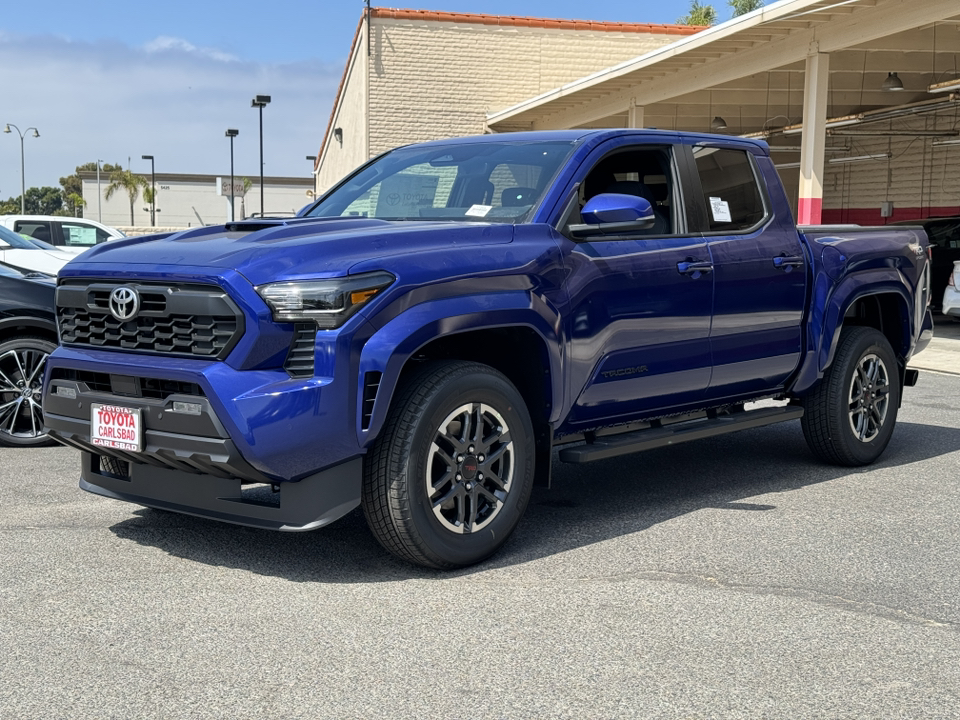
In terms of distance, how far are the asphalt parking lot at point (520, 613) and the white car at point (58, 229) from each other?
617 inches

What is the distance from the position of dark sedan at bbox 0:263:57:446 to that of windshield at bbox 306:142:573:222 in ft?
7.99

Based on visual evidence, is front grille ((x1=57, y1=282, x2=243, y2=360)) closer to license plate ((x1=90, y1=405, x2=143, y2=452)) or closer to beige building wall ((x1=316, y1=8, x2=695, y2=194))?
license plate ((x1=90, y1=405, x2=143, y2=452))

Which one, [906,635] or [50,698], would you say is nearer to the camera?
[50,698]

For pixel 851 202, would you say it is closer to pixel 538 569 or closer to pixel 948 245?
pixel 948 245

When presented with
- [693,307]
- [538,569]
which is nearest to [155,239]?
[538,569]

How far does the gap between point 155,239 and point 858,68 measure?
18.4 meters

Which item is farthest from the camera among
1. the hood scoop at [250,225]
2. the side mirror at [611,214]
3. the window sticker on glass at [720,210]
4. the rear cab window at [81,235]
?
the rear cab window at [81,235]

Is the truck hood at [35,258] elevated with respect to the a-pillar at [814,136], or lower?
lower

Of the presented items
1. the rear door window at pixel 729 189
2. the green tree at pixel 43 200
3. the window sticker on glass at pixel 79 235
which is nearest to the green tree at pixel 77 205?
the green tree at pixel 43 200

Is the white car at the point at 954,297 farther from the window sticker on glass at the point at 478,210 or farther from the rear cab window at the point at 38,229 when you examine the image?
the rear cab window at the point at 38,229

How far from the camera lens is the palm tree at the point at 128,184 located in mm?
108500

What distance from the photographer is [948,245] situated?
1959cm

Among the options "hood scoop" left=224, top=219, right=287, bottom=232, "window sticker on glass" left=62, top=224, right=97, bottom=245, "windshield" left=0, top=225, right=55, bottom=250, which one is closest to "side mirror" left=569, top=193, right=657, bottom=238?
"hood scoop" left=224, top=219, right=287, bottom=232

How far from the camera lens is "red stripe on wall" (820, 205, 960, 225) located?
27.1 metres
